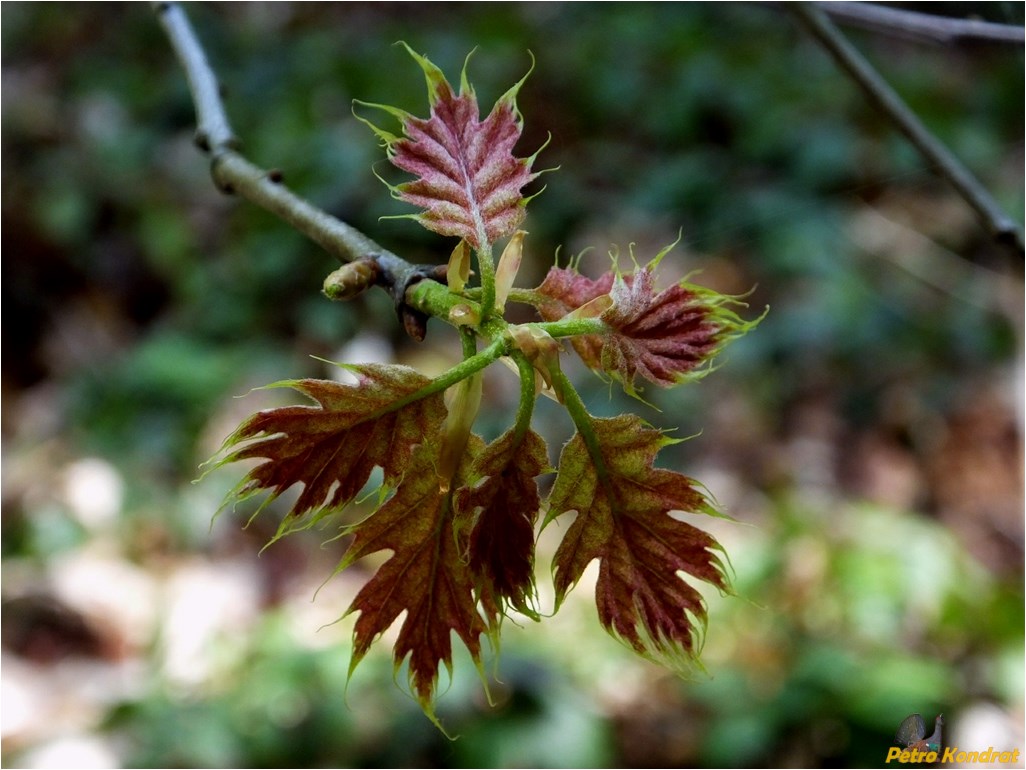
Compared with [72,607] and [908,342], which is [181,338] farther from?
[908,342]

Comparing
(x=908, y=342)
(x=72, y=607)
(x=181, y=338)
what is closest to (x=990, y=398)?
(x=908, y=342)

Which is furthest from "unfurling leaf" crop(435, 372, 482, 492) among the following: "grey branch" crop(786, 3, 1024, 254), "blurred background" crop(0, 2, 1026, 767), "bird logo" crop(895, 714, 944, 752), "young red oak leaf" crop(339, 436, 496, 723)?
"blurred background" crop(0, 2, 1026, 767)

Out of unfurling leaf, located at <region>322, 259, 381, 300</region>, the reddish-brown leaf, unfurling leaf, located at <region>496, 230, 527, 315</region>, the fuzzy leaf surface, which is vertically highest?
unfurling leaf, located at <region>322, 259, 381, 300</region>

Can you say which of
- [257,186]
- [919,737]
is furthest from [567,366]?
[257,186]

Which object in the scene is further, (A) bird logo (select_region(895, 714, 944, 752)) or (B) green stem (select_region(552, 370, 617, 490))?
(A) bird logo (select_region(895, 714, 944, 752))

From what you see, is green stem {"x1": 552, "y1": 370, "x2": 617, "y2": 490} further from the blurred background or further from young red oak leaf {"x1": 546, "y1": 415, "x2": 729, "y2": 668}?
the blurred background

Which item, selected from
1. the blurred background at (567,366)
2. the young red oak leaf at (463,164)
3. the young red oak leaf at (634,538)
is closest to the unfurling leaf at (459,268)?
the young red oak leaf at (463,164)
